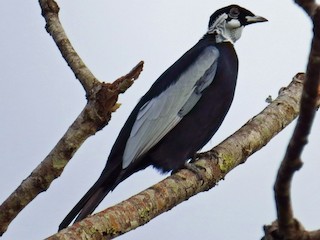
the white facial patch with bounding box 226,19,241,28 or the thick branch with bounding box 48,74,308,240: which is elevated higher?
the white facial patch with bounding box 226,19,241,28

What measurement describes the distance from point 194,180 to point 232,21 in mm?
2040

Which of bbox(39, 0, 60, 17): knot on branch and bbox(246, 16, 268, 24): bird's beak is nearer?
bbox(39, 0, 60, 17): knot on branch

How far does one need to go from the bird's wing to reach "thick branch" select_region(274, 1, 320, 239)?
7.71ft

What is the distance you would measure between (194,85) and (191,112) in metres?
0.19

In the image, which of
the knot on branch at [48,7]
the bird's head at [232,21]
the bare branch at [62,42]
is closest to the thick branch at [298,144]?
the bare branch at [62,42]

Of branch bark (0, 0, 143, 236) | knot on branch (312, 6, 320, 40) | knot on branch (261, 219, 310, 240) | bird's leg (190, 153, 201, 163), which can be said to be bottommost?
knot on branch (261, 219, 310, 240)

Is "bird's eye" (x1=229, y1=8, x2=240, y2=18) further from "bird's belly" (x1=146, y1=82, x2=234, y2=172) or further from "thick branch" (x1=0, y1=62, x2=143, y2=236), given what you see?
"thick branch" (x1=0, y1=62, x2=143, y2=236)

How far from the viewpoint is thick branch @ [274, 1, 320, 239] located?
6.70 feet

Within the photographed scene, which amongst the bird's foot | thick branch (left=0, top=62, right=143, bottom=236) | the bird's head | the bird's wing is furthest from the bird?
thick branch (left=0, top=62, right=143, bottom=236)

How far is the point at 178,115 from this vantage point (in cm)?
489

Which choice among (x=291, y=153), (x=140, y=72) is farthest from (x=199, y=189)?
(x=291, y=153)

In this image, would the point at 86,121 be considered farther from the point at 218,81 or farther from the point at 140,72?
the point at 218,81

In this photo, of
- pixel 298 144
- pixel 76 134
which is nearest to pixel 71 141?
pixel 76 134

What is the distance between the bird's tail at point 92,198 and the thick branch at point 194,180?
1.71 feet
